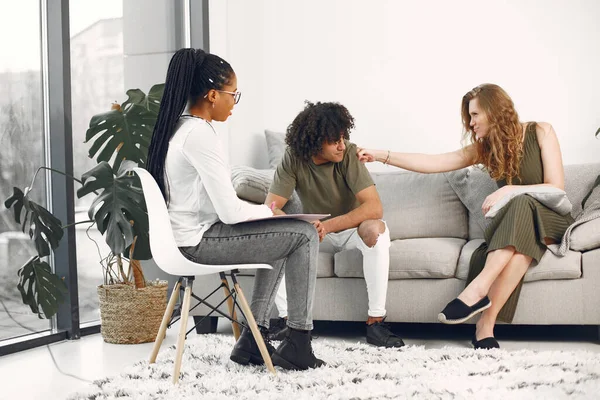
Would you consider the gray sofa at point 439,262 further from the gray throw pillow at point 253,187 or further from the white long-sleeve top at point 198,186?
the white long-sleeve top at point 198,186

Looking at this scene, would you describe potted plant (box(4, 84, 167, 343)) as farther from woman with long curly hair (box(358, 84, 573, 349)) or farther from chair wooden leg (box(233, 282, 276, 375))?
woman with long curly hair (box(358, 84, 573, 349))

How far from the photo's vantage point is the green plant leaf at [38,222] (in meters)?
2.97

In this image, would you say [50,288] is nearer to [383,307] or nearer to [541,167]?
[383,307]

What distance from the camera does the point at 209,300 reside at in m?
3.41

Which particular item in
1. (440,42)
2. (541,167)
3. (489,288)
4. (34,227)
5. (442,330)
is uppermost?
(440,42)

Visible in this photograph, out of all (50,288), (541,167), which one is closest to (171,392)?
(50,288)

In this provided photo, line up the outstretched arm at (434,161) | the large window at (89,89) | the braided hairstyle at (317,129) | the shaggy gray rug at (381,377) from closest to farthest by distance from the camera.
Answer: the shaggy gray rug at (381,377)
the braided hairstyle at (317,129)
the outstretched arm at (434,161)
the large window at (89,89)

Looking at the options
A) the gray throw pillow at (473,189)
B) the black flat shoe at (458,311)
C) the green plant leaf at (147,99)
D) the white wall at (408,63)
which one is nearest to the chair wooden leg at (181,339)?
the black flat shoe at (458,311)

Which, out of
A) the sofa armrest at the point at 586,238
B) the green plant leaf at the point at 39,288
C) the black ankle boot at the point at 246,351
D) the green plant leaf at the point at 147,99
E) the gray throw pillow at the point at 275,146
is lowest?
the black ankle boot at the point at 246,351

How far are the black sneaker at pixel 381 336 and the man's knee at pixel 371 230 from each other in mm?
327

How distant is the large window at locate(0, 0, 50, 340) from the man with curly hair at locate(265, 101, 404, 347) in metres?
1.07

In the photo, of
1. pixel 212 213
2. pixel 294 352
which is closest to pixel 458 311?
pixel 294 352

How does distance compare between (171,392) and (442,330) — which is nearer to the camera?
(171,392)

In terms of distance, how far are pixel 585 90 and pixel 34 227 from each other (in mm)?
2849
